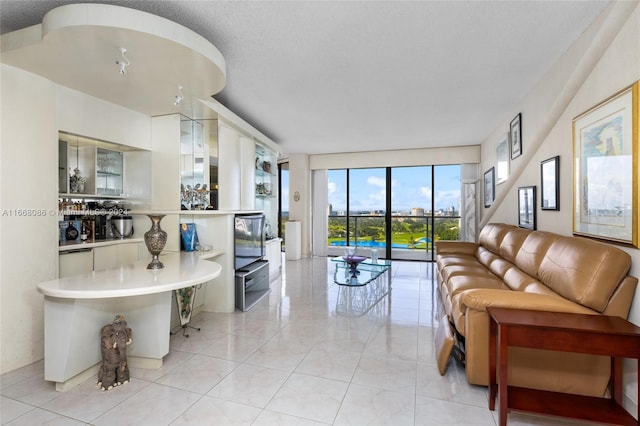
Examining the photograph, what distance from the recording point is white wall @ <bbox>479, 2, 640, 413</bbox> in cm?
176

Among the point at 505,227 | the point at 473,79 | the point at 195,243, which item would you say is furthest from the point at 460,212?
the point at 195,243

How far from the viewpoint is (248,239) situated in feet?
13.2

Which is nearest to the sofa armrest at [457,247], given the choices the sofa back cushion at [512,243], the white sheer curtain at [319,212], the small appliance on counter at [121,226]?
the sofa back cushion at [512,243]

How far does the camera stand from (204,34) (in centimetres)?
227

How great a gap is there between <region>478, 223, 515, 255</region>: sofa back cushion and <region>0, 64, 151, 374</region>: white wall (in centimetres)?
479

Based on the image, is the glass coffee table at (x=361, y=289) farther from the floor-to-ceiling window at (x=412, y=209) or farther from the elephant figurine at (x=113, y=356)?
the floor-to-ceiling window at (x=412, y=209)

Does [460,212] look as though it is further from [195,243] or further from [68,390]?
[68,390]

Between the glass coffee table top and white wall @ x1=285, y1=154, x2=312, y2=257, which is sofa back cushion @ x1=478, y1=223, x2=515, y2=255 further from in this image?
white wall @ x1=285, y1=154, x2=312, y2=257

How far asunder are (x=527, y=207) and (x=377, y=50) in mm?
2603

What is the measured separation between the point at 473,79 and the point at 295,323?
328 cm

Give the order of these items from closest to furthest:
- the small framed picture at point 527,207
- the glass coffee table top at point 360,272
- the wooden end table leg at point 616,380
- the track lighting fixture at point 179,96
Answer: the wooden end table leg at point 616,380
the track lighting fixture at point 179,96
the small framed picture at point 527,207
the glass coffee table top at point 360,272

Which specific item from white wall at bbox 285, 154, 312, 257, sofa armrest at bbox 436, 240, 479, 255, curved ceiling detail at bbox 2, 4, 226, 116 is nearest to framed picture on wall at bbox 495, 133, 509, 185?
sofa armrest at bbox 436, 240, 479, 255

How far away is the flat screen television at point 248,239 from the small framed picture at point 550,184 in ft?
11.3

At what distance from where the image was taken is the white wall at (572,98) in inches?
69.3
